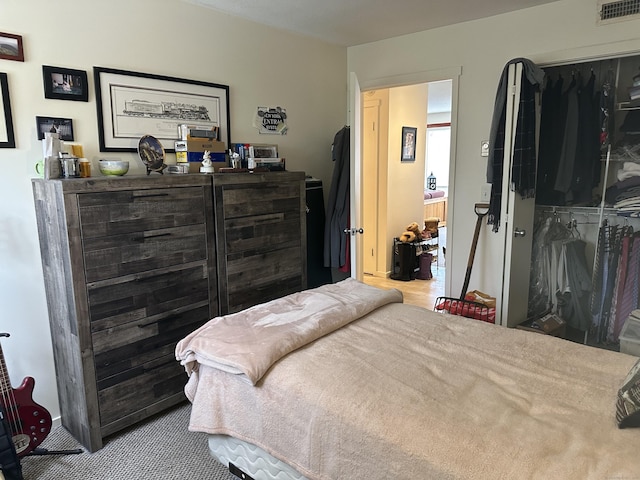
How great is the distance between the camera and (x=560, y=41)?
9.12 feet

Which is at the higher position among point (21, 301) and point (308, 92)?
point (308, 92)

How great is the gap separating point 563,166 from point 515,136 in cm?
86

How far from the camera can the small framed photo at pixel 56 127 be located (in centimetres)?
221

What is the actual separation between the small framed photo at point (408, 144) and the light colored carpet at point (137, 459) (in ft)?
13.5

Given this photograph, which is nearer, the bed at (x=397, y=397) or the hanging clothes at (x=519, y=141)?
the bed at (x=397, y=397)

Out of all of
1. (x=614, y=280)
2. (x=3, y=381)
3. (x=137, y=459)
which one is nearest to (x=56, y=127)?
(x=3, y=381)

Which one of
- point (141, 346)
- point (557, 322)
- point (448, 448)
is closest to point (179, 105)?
point (141, 346)

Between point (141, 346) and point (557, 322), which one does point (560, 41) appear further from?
point (141, 346)

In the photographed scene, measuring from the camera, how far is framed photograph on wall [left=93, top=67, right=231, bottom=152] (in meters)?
2.44

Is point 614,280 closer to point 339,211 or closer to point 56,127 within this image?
point 339,211

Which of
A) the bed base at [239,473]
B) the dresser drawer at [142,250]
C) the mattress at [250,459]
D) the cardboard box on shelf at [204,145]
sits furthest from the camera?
the cardboard box on shelf at [204,145]

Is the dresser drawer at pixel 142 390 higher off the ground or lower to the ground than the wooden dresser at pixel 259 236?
lower

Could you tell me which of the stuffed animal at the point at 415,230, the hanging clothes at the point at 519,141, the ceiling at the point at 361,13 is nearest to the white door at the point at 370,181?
the stuffed animal at the point at 415,230

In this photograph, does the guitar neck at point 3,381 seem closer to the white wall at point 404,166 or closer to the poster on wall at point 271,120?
the poster on wall at point 271,120
